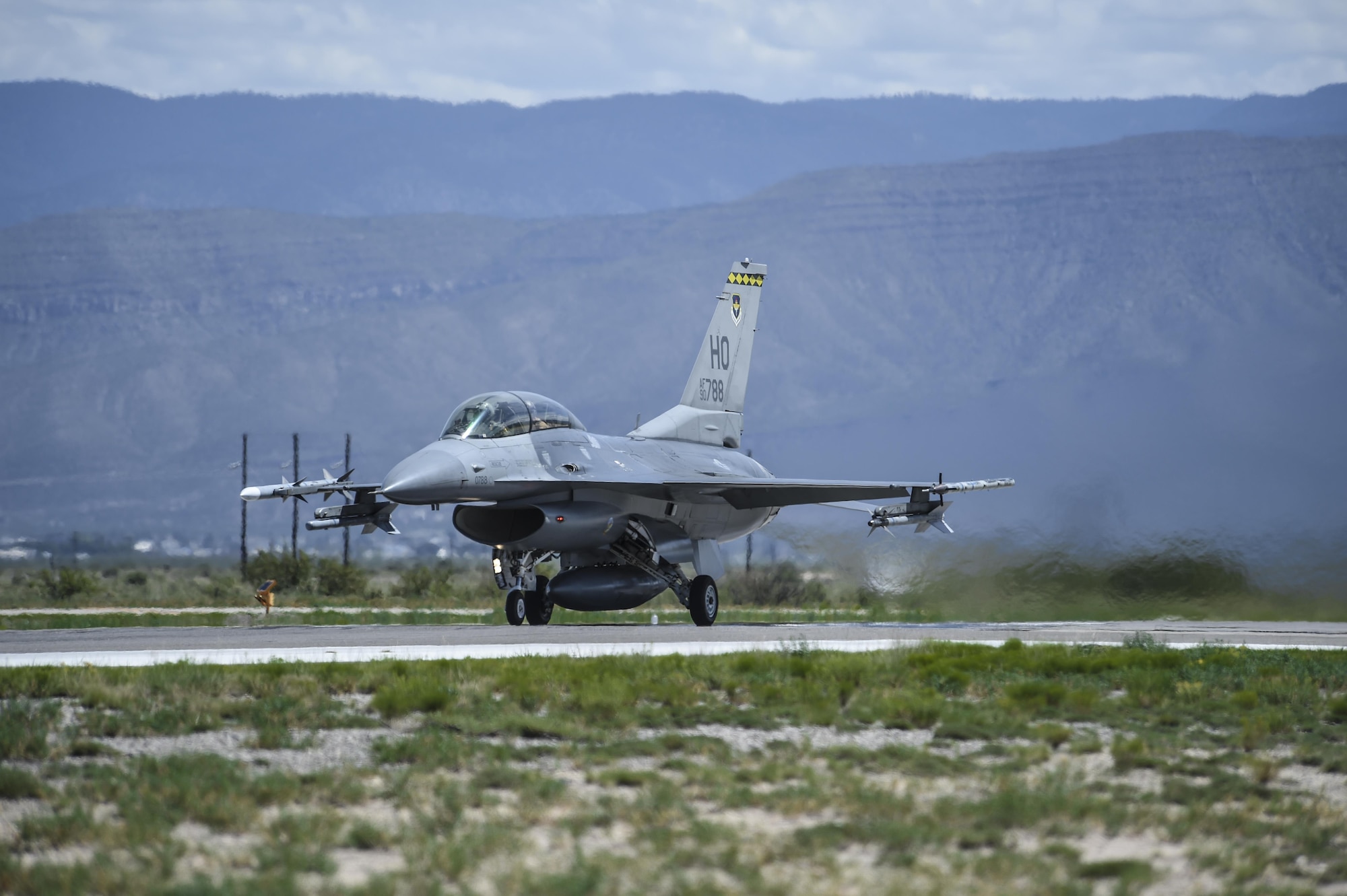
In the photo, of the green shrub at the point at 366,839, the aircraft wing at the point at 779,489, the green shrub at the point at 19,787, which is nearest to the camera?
the green shrub at the point at 366,839

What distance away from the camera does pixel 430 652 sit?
747 inches

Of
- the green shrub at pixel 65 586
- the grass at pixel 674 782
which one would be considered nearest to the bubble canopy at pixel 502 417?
the grass at pixel 674 782

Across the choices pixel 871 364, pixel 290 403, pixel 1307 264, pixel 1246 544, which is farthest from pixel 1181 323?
pixel 1246 544

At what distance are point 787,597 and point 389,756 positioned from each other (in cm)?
4038

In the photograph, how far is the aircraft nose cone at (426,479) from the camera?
22984 mm

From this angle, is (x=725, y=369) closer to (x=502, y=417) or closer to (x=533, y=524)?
(x=502, y=417)

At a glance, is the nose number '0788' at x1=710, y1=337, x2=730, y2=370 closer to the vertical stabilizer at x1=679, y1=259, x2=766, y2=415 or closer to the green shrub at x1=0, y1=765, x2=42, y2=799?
the vertical stabilizer at x1=679, y1=259, x2=766, y2=415

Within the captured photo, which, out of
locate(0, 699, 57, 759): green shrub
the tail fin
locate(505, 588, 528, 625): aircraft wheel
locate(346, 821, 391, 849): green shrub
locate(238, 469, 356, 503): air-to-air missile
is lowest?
locate(346, 821, 391, 849): green shrub

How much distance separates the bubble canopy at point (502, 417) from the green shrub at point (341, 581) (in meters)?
27.2

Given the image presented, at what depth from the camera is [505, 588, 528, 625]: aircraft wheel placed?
25891 millimetres

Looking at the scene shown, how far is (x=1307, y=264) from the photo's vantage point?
613 feet

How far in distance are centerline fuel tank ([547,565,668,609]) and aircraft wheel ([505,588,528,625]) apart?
482mm

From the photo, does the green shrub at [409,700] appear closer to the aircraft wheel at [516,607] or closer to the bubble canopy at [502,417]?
the bubble canopy at [502,417]

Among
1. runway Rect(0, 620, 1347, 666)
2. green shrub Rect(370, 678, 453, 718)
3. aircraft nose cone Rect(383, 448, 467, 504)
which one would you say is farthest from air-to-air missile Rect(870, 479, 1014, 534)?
green shrub Rect(370, 678, 453, 718)
